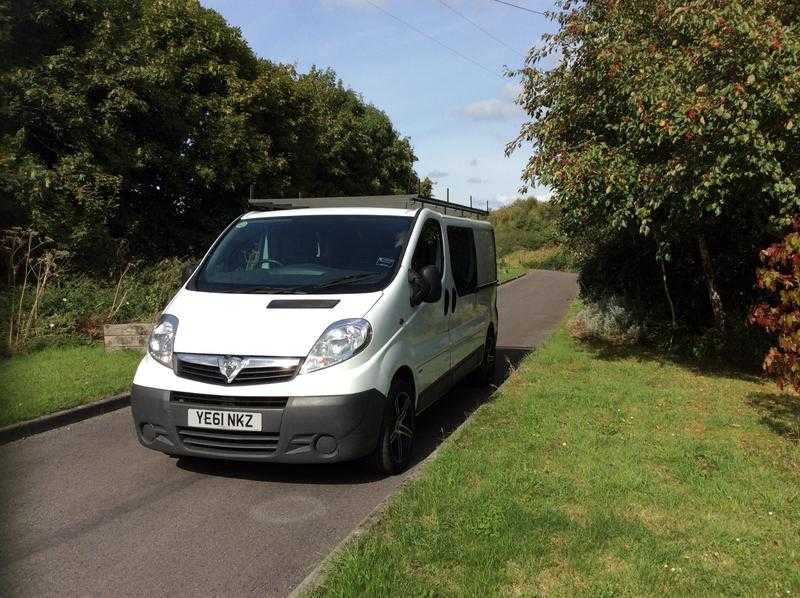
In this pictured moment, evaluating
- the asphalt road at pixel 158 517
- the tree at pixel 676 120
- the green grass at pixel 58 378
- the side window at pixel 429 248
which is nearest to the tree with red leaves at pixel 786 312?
the tree at pixel 676 120

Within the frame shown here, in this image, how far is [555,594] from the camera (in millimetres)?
3021

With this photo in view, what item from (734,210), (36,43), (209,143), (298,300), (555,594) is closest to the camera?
(555,594)

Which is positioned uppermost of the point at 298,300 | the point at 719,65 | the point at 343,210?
the point at 719,65

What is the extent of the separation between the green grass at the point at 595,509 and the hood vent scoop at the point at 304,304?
1.31 metres

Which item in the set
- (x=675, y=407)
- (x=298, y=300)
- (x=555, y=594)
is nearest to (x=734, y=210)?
(x=675, y=407)

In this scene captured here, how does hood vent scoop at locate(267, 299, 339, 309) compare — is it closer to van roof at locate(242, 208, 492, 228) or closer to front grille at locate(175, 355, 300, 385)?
front grille at locate(175, 355, 300, 385)

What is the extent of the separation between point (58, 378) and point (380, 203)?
164 inches

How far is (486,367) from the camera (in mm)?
8273

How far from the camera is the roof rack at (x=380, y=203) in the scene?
670cm

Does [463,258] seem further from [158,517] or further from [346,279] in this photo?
[158,517]

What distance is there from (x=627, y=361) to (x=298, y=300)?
597 centimetres

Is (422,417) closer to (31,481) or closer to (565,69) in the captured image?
(31,481)

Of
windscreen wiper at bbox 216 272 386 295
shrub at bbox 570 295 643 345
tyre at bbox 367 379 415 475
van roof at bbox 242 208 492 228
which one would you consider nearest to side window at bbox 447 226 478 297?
van roof at bbox 242 208 492 228

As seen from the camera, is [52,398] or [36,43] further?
[36,43]
